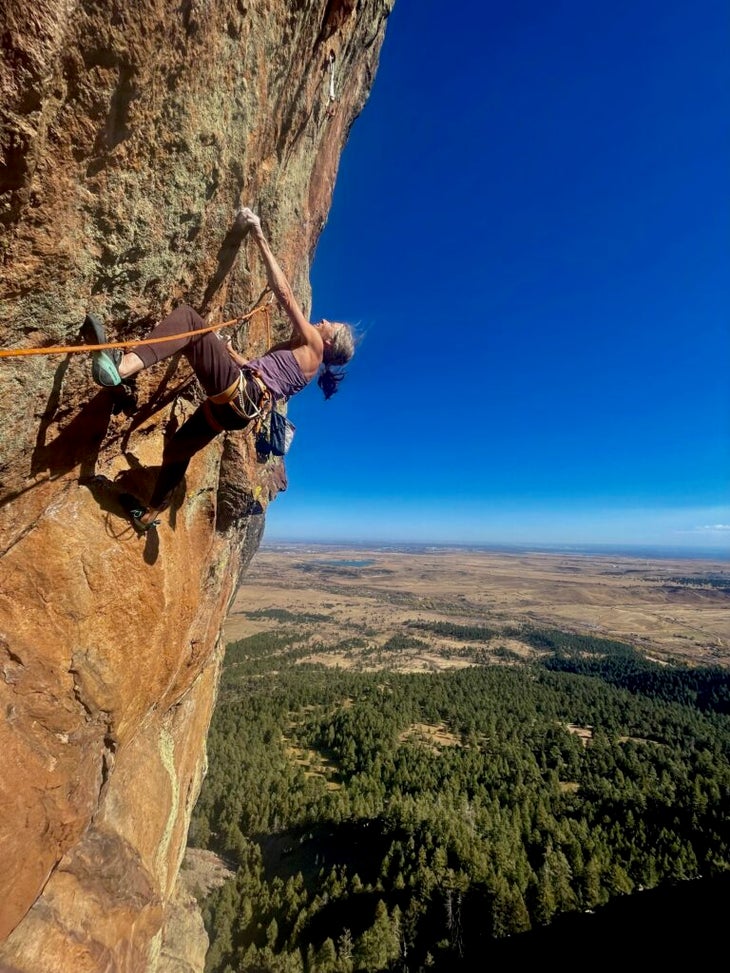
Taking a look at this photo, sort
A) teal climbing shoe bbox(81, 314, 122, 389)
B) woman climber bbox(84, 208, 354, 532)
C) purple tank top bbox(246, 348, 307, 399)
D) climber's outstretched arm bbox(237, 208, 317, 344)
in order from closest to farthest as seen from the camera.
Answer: teal climbing shoe bbox(81, 314, 122, 389), woman climber bbox(84, 208, 354, 532), climber's outstretched arm bbox(237, 208, 317, 344), purple tank top bbox(246, 348, 307, 399)

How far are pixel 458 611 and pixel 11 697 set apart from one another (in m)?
154

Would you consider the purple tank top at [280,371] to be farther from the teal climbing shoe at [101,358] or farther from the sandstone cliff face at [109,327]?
the teal climbing shoe at [101,358]

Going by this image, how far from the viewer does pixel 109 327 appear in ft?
12.9

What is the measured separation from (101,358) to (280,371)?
1661 mm

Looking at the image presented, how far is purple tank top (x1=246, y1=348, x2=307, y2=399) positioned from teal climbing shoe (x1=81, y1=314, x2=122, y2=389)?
1249 millimetres

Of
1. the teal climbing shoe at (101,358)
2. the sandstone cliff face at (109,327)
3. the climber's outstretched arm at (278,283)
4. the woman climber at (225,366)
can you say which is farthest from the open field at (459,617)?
the teal climbing shoe at (101,358)

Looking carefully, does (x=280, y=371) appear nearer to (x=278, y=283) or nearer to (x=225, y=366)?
(x=225, y=366)

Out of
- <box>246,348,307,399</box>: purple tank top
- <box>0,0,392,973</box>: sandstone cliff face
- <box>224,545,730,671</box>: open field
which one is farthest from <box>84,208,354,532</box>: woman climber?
<box>224,545,730,671</box>: open field

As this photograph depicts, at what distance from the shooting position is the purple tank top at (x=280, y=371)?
444cm

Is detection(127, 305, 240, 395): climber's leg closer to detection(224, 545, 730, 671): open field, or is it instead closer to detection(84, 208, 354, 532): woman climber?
detection(84, 208, 354, 532): woman climber

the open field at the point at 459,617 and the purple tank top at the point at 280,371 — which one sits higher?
the purple tank top at the point at 280,371

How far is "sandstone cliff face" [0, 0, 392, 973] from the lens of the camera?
2834 millimetres

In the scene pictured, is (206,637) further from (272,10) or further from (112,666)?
(272,10)

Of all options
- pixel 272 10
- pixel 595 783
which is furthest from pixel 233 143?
pixel 595 783
